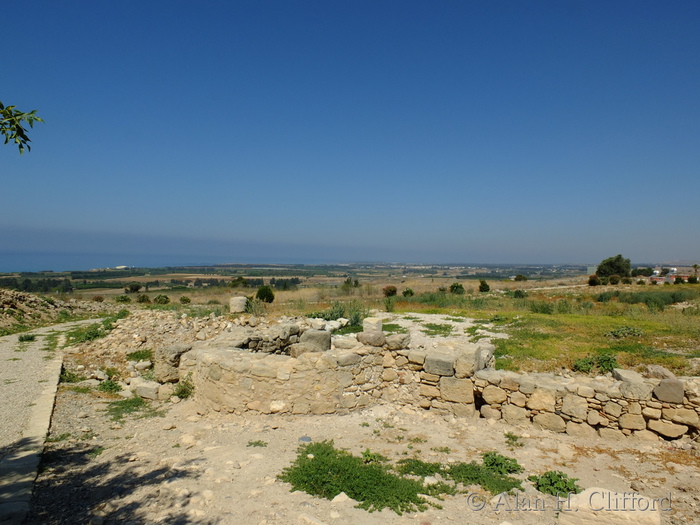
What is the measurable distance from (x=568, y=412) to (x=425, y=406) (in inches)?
99.7

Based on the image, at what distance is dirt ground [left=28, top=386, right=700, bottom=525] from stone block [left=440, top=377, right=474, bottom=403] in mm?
404

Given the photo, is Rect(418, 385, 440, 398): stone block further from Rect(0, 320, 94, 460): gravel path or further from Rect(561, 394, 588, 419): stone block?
Rect(0, 320, 94, 460): gravel path

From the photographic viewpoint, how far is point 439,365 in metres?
7.36

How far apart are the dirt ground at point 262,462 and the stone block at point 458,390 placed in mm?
404

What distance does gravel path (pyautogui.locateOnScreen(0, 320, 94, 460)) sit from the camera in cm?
625

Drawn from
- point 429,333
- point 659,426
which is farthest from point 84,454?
point 429,333

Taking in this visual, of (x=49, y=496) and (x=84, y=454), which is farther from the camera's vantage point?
(x=84, y=454)

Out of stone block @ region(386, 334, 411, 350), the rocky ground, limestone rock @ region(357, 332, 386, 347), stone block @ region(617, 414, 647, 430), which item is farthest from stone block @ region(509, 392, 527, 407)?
limestone rock @ region(357, 332, 386, 347)

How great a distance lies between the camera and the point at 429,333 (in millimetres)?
13117

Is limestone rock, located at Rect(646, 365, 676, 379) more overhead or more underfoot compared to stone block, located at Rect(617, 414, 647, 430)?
more overhead

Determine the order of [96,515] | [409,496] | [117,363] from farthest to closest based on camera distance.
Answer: [117,363] → [409,496] → [96,515]

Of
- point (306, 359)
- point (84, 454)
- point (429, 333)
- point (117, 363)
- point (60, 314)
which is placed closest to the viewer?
point (84, 454)

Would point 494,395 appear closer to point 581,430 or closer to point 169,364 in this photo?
point 581,430

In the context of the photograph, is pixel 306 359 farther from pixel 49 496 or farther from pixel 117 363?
pixel 117 363
